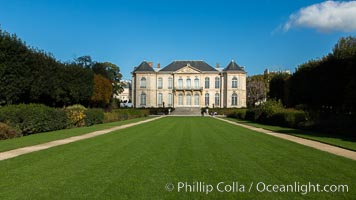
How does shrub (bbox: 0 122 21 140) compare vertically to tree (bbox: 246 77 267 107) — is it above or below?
below

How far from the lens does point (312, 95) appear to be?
3291cm

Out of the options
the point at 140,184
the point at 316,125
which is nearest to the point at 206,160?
the point at 140,184

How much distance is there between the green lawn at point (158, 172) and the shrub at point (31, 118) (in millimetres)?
8379

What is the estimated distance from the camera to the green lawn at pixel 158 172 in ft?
19.8

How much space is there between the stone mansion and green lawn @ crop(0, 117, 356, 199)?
67.3 meters

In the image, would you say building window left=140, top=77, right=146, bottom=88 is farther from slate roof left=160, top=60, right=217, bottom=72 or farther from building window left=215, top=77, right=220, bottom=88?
building window left=215, top=77, right=220, bottom=88

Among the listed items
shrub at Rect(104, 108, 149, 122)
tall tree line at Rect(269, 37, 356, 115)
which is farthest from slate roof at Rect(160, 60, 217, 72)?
tall tree line at Rect(269, 37, 356, 115)

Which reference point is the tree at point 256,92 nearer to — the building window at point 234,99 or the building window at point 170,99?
the building window at point 234,99

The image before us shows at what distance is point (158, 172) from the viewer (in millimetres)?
7875

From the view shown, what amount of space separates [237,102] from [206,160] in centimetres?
6993

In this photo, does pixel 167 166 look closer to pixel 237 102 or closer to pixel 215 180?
pixel 215 180

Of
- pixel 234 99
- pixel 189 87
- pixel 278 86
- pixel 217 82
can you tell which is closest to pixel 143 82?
pixel 189 87

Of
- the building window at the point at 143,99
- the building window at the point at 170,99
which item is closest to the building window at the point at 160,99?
the building window at the point at 170,99

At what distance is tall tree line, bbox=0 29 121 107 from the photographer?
22.3 metres
